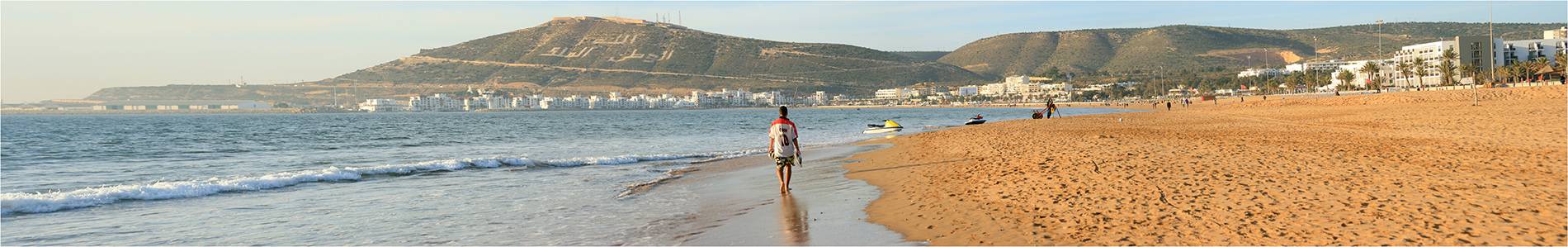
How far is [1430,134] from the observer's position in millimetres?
18625

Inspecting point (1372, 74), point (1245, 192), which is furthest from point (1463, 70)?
point (1245, 192)

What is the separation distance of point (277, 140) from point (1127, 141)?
41.2m

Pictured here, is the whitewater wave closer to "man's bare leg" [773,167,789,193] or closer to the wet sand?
the wet sand

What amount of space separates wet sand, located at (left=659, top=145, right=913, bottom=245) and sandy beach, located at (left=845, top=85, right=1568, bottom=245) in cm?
35

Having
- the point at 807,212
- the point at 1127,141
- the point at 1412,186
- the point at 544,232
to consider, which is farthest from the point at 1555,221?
the point at 1127,141

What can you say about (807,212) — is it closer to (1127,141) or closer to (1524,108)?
(1127,141)

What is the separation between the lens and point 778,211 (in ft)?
35.4

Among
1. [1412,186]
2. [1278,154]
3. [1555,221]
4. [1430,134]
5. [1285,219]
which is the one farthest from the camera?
[1430,134]

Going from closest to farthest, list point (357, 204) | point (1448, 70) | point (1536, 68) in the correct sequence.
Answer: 1. point (357, 204)
2. point (1536, 68)
3. point (1448, 70)

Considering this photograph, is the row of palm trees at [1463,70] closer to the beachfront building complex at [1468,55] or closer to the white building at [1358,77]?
the beachfront building complex at [1468,55]

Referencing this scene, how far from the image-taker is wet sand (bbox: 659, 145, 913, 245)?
27.9ft

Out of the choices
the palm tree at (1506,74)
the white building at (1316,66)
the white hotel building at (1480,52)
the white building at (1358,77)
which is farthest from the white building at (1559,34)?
the palm tree at (1506,74)

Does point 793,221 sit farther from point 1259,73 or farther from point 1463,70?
point 1259,73

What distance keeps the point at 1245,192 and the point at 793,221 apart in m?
4.37
